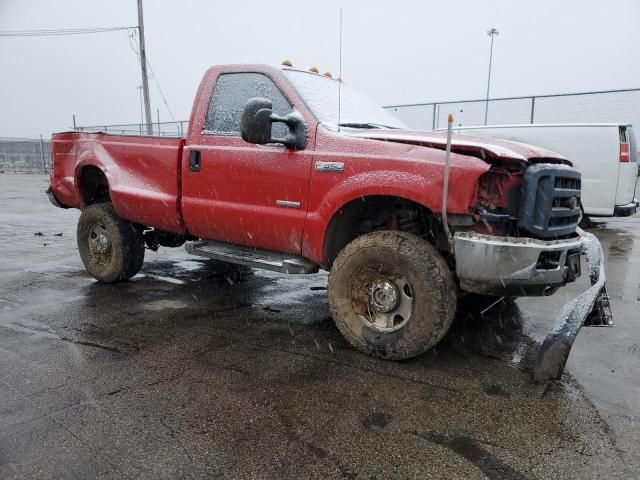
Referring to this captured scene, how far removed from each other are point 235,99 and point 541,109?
1210cm

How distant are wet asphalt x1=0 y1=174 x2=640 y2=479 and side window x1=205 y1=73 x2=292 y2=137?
1633mm

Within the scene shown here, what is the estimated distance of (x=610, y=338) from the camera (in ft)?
13.4

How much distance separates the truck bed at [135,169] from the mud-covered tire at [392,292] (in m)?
1.98

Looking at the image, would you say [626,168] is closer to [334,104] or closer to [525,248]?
[334,104]

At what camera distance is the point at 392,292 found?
350 cm

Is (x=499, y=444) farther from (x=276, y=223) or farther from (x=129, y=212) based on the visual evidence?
(x=129, y=212)

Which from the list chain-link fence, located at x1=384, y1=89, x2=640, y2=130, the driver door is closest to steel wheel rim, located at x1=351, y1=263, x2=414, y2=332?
the driver door

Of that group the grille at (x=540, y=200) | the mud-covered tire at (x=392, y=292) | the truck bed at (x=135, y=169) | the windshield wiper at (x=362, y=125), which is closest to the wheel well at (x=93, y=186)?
the truck bed at (x=135, y=169)

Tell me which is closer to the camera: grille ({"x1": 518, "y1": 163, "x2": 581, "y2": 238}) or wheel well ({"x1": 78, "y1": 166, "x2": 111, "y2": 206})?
grille ({"x1": 518, "y1": 163, "x2": 581, "y2": 238})

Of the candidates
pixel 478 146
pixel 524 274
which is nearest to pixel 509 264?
pixel 524 274

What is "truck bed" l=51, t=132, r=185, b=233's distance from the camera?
4820 mm

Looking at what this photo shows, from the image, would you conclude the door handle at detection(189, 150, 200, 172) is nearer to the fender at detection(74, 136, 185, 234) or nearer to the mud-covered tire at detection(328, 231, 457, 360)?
the fender at detection(74, 136, 185, 234)

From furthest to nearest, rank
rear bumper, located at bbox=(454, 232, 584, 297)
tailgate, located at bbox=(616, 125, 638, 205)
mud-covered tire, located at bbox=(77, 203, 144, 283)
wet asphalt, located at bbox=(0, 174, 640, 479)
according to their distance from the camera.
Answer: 1. tailgate, located at bbox=(616, 125, 638, 205)
2. mud-covered tire, located at bbox=(77, 203, 144, 283)
3. rear bumper, located at bbox=(454, 232, 584, 297)
4. wet asphalt, located at bbox=(0, 174, 640, 479)

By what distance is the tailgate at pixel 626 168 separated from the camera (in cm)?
928
